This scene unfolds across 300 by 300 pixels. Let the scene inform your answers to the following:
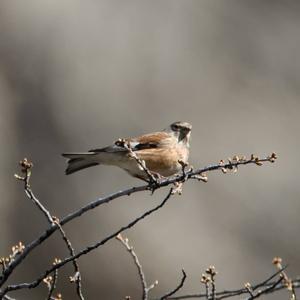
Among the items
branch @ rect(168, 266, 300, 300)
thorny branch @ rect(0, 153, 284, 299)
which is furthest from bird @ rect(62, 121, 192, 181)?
branch @ rect(168, 266, 300, 300)

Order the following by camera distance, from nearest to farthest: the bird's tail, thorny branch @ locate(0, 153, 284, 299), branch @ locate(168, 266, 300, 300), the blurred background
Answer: branch @ locate(168, 266, 300, 300) < thorny branch @ locate(0, 153, 284, 299) < the bird's tail < the blurred background

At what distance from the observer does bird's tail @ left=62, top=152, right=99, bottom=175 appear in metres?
6.11

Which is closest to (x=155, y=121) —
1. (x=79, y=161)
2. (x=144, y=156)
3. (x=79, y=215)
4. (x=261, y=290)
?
(x=144, y=156)

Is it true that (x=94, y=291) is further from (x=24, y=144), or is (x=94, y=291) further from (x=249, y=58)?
(x=249, y=58)

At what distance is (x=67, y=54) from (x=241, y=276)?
3.94 metres

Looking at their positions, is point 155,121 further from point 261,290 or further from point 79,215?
point 261,290

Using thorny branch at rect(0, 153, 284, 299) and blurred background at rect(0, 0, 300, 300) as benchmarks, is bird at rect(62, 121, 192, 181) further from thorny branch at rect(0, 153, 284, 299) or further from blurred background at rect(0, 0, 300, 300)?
blurred background at rect(0, 0, 300, 300)

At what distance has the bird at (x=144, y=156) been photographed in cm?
612

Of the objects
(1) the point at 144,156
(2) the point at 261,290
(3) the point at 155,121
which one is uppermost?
(3) the point at 155,121

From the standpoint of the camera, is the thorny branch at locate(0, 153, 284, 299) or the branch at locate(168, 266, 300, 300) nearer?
the branch at locate(168, 266, 300, 300)

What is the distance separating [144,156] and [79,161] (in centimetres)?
52

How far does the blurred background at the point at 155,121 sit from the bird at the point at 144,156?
3.23 meters

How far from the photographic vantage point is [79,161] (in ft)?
20.3

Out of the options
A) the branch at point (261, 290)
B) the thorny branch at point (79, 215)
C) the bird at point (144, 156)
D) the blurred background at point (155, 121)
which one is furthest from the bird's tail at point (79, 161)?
the blurred background at point (155, 121)
